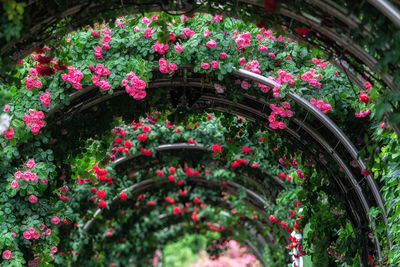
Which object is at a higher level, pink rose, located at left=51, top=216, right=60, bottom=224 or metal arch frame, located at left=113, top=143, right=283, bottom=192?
metal arch frame, located at left=113, top=143, right=283, bottom=192

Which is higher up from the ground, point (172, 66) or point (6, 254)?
point (172, 66)

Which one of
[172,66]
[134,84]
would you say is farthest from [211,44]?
[134,84]

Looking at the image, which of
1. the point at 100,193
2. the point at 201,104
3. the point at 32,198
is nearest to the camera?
the point at 32,198

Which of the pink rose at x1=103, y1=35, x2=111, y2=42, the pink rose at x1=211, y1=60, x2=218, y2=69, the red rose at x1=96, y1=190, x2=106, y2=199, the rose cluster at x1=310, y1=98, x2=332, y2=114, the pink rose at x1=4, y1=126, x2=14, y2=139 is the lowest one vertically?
the pink rose at x1=4, y1=126, x2=14, y2=139

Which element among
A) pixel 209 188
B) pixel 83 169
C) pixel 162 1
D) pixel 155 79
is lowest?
pixel 162 1

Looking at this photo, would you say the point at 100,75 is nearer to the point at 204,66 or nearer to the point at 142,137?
the point at 204,66

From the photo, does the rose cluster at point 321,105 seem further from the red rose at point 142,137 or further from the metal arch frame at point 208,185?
the metal arch frame at point 208,185

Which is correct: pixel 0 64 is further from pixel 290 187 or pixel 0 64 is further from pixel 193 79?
pixel 290 187

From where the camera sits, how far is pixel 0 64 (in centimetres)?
319

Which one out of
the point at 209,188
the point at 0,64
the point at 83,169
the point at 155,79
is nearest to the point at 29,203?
the point at 83,169

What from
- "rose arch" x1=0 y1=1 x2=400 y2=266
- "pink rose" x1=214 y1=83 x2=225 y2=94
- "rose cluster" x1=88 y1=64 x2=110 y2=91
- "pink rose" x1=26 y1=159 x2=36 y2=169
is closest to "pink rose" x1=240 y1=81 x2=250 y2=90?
"rose arch" x1=0 y1=1 x2=400 y2=266

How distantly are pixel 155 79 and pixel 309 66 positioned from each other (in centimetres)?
151

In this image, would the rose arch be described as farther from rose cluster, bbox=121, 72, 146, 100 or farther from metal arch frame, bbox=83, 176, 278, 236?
metal arch frame, bbox=83, 176, 278, 236

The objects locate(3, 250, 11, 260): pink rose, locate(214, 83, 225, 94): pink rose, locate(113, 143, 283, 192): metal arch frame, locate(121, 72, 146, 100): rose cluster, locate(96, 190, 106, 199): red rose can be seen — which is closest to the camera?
locate(3, 250, 11, 260): pink rose
